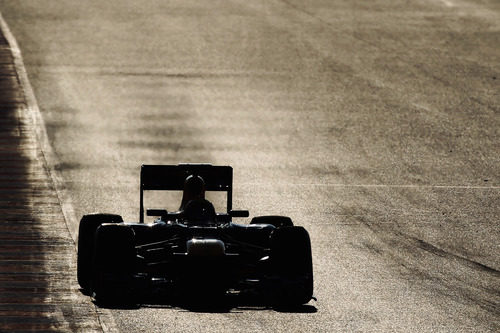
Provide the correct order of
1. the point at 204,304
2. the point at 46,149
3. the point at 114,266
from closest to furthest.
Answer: the point at 114,266 < the point at 204,304 < the point at 46,149

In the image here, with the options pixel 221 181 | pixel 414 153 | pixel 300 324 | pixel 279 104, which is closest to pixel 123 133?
pixel 279 104

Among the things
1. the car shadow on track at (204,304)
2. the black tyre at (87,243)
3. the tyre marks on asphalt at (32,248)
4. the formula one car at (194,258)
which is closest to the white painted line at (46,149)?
the tyre marks on asphalt at (32,248)

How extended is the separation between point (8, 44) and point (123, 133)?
993 cm

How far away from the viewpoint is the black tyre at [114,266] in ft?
46.6

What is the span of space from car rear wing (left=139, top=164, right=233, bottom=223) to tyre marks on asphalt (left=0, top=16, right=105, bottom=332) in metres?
1.84

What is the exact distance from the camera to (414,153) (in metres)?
28.3

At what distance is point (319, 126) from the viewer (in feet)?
100

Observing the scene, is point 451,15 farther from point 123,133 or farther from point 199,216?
point 199,216

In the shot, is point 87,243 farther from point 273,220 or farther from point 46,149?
point 46,149

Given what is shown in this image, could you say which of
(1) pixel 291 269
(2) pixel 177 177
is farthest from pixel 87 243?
(1) pixel 291 269

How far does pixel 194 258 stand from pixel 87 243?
240cm

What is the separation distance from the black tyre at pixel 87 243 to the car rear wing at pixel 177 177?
845 mm

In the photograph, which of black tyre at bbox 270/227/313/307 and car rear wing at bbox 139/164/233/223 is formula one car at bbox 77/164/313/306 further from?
car rear wing at bbox 139/164/233/223

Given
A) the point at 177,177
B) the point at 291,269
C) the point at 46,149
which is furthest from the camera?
the point at 46,149
